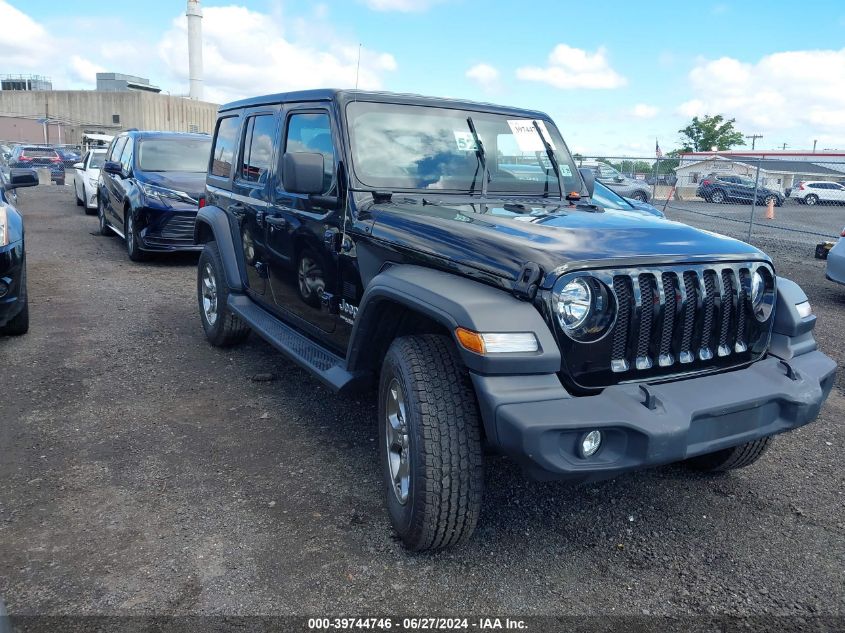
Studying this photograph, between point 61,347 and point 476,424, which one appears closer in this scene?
point 476,424

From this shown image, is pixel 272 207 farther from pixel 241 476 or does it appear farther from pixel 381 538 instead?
pixel 381 538

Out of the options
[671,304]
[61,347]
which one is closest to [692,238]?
[671,304]

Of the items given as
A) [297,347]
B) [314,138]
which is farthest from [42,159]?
[297,347]

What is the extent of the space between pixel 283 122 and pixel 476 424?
2681 mm

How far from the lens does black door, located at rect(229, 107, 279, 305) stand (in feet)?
15.3

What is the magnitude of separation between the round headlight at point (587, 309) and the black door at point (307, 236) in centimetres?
149

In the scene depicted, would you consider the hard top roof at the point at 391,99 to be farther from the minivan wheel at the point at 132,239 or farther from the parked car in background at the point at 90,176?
the parked car in background at the point at 90,176

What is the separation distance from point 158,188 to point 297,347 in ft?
19.4

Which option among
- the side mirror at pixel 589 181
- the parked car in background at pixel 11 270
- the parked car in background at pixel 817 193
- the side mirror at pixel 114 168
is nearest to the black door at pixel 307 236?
the side mirror at pixel 589 181

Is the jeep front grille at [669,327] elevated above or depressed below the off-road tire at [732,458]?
above

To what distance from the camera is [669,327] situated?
2.82 m

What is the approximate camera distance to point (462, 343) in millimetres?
2557

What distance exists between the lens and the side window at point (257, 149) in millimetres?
4676

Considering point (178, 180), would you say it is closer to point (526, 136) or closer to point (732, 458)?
point (526, 136)
